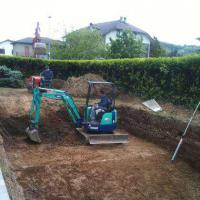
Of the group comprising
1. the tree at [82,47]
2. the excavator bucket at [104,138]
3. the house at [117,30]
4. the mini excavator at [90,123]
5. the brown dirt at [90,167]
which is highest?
the house at [117,30]

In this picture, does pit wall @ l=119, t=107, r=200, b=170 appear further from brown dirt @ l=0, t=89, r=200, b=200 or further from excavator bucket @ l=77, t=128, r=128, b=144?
excavator bucket @ l=77, t=128, r=128, b=144

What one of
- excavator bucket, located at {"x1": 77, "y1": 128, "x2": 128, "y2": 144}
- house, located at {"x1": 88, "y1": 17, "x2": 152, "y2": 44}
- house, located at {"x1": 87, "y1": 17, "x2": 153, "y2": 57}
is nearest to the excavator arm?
excavator bucket, located at {"x1": 77, "y1": 128, "x2": 128, "y2": 144}

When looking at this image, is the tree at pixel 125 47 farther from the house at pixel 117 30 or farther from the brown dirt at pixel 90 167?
the brown dirt at pixel 90 167

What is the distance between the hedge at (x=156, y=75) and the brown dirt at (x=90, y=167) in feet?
6.00

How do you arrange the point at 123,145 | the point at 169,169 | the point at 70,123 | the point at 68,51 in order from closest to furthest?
the point at 169,169
the point at 123,145
the point at 70,123
the point at 68,51

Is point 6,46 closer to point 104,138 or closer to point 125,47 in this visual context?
point 125,47

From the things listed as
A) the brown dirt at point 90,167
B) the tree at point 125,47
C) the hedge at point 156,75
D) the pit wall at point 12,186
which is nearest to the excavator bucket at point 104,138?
the brown dirt at point 90,167

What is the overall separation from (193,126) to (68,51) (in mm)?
22504

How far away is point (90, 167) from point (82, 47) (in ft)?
76.9

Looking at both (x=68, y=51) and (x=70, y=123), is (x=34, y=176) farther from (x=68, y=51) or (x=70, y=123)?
(x=68, y=51)

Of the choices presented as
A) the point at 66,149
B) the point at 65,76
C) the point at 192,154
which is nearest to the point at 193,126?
the point at 192,154

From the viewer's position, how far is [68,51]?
104ft

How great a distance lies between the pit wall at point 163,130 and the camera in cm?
1048

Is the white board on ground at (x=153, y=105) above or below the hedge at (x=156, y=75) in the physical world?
below
